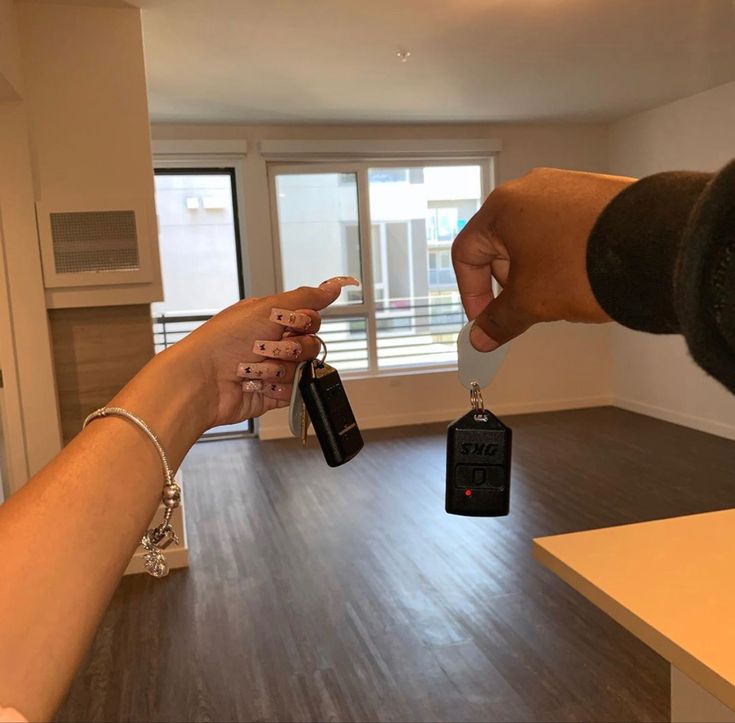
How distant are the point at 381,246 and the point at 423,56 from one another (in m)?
2.29

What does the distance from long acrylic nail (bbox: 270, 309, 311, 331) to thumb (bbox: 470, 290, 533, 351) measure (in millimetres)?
246

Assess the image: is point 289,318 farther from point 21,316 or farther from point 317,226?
point 317,226

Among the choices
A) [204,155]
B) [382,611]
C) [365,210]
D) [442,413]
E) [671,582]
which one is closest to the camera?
[671,582]

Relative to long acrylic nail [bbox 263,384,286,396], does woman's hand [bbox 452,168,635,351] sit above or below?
above

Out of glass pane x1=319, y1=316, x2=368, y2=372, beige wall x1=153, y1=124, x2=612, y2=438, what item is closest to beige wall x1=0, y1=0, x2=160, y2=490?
beige wall x1=153, y1=124, x2=612, y2=438

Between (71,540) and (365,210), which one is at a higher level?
(365,210)

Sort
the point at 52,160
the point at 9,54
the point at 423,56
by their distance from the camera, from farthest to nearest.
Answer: the point at 423,56 → the point at 52,160 → the point at 9,54

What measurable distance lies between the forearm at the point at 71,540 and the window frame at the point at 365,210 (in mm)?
5067

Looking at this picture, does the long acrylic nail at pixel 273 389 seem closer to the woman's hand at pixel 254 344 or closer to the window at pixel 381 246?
the woman's hand at pixel 254 344

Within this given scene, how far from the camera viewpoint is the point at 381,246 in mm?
6086

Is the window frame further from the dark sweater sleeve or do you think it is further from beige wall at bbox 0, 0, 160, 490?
the dark sweater sleeve

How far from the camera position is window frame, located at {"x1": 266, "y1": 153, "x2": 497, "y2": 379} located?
227 inches

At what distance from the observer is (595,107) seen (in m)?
5.53

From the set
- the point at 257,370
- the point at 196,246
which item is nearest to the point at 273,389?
the point at 257,370
